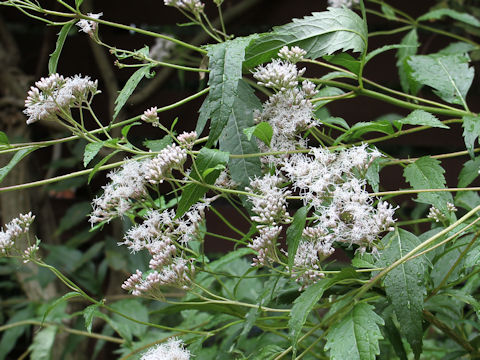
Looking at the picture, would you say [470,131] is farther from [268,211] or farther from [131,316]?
[131,316]

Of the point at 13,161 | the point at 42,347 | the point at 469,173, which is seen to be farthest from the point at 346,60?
the point at 42,347

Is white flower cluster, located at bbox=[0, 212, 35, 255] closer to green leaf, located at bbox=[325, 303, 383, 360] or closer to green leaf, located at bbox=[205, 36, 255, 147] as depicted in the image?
green leaf, located at bbox=[205, 36, 255, 147]

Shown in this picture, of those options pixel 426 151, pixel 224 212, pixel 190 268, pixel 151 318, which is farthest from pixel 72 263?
pixel 426 151

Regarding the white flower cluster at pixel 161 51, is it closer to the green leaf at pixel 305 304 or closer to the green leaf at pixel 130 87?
the green leaf at pixel 130 87

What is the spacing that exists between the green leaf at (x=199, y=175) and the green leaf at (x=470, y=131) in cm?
29

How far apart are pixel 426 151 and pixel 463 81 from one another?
3.95 feet

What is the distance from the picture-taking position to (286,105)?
600 millimetres

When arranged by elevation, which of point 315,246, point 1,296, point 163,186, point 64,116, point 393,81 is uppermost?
point 64,116

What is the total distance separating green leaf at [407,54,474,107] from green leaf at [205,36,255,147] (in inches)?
15.3

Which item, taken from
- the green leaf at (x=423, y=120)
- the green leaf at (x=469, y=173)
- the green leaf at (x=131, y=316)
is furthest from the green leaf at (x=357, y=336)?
the green leaf at (x=131, y=316)

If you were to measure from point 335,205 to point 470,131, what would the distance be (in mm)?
235

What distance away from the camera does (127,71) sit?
1.89m

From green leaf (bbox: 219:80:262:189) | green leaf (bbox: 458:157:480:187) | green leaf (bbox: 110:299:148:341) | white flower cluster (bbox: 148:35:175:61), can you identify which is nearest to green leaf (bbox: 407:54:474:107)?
green leaf (bbox: 458:157:480:187)

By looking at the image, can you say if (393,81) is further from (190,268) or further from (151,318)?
(190,268)
